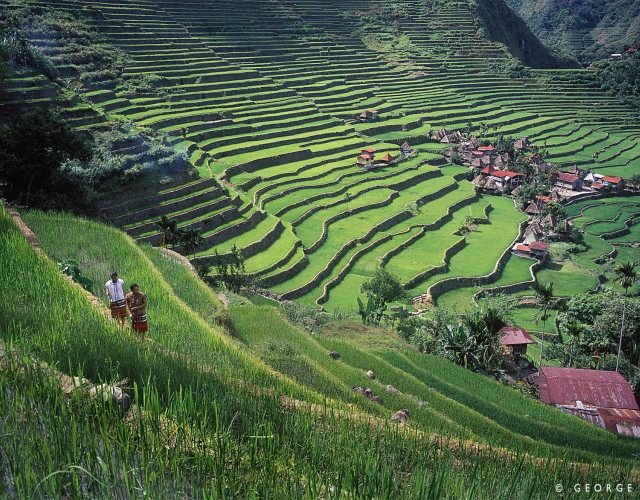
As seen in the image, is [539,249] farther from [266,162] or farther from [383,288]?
[266,162]

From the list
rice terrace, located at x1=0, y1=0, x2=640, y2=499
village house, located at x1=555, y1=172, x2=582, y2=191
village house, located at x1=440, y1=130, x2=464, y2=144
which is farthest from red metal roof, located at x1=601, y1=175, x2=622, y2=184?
village house, located at x1=440, y1=130, x2=464, y2=144

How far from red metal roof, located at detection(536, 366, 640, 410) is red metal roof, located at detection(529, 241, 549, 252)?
14.4 m

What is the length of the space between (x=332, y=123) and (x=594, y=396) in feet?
101

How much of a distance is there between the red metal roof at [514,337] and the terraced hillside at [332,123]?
521 cm

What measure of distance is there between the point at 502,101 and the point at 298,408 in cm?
5844

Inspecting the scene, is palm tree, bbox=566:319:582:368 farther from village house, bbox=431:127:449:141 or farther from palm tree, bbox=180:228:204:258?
village house, bbox=431:127:449:141

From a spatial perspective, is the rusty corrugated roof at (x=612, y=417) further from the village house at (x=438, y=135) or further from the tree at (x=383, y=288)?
the village house at (x=438, y=135)

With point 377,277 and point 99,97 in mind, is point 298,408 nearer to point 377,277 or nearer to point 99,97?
point 377,277

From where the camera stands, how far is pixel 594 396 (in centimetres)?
1500

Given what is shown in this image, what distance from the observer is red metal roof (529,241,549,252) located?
A: 2970 cm

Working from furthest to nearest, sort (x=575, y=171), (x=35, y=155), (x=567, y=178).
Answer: (x=575, y=171) < (x=567, y=178) < (x=35, y=155)

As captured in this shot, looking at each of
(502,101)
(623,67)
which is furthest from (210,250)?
(623,67)

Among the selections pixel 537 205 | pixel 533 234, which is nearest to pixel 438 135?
pixel 537 205

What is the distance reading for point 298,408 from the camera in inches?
165
